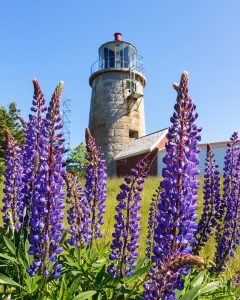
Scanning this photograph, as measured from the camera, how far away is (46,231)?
2680 mm

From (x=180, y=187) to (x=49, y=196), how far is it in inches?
39.1

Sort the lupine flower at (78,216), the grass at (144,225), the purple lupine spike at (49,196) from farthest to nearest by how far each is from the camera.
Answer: the grass at (144,225), the lupine flower at (78,216), the purple lupine spike at (49,196)

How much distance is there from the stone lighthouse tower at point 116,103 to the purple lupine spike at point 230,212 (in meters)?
27.3

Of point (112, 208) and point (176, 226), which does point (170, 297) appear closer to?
point (176, 226)

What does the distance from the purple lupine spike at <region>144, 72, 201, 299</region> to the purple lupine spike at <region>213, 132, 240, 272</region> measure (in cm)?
237

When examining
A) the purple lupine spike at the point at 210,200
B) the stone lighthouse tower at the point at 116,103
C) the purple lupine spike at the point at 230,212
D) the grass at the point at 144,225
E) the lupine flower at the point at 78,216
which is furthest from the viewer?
the stone lighthouse tower at the point at 116,103

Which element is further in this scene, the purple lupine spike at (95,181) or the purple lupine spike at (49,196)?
the purple lupine spike at (95,181)

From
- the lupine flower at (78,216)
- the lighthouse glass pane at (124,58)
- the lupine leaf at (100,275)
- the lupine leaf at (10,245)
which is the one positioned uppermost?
the lighthouse glass pane at (124,58)

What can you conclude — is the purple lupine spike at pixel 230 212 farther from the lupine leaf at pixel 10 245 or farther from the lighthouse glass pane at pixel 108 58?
the lighthouse glass pane at pixel 108 58

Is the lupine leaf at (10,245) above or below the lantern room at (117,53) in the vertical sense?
below

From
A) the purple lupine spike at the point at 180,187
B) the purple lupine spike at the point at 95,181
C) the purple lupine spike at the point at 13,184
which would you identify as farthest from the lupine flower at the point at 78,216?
the purple lupine spike at the point at 180,187

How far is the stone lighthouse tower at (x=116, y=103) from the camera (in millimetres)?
32281

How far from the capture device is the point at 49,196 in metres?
2.66

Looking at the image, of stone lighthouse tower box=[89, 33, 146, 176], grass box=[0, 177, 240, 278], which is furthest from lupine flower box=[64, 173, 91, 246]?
stone lighthouse tower box=[89, 33, 146, 176]
